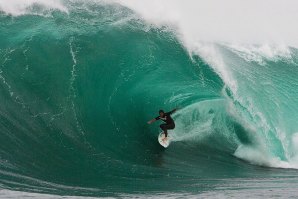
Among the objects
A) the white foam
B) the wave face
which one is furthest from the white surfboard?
the white foam

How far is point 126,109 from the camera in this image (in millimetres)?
14812

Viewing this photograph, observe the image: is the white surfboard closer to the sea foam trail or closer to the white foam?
the sea foam trail

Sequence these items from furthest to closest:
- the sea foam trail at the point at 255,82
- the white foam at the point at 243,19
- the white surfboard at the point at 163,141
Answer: the white foam at the point at 243,19 → the sea foam trail at the point at 255,82 → the white surfboard at the point at 163,141

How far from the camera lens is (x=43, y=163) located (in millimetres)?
10656

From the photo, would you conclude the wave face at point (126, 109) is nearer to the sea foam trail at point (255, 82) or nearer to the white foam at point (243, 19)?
the sea foam trail at point (255, 82)

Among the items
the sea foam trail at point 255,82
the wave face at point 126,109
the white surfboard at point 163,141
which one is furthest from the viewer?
the sea foam trail at point 255,82

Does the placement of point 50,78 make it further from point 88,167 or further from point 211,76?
point 211,76

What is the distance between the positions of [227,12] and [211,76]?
2729 centimetres

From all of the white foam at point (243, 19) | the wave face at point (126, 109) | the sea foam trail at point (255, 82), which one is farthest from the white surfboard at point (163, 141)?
the white foam at point (243, 19)

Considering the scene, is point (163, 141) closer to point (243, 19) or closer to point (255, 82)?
point (255, 82)

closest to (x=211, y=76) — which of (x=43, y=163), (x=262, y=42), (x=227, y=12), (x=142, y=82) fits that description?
(x=142, y=82)

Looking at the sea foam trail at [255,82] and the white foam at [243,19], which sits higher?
the white foam at [243,19]

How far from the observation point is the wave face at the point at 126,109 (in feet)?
35.0

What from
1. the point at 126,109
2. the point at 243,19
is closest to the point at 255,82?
the point at 126,109
